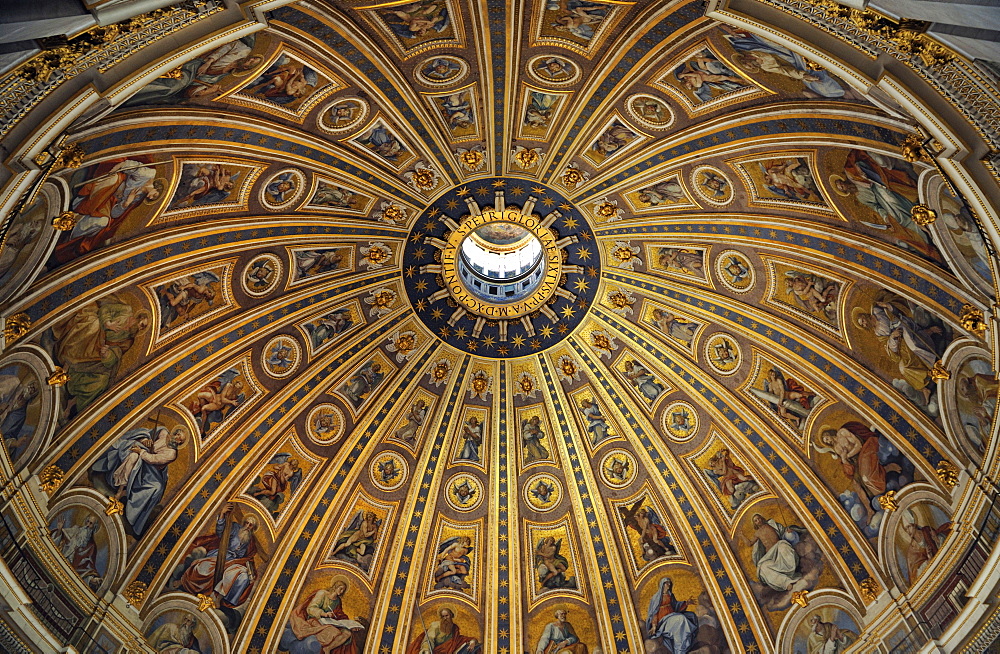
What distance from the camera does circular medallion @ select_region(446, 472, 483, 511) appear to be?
76.4ft

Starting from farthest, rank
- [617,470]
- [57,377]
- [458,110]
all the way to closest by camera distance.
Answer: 1. [617,470]
2. [458,110]
3. [57,377]

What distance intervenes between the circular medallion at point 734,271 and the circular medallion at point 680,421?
319 centimetres

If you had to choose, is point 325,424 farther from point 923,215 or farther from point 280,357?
point 923,215

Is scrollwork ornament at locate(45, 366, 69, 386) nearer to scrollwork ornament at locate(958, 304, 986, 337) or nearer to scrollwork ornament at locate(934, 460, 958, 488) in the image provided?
scrollwork ornament at locate(958, 304, 986, 337)

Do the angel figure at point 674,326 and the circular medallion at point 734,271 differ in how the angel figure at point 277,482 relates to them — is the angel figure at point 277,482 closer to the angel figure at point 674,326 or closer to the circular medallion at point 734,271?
the angel figure at point 674,326

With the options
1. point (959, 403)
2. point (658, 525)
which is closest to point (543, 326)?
point (658, 525)

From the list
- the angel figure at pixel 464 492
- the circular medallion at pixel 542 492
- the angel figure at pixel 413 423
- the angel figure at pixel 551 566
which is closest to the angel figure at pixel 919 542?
the angel figure at pixel 551 566

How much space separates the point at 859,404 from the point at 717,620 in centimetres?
586

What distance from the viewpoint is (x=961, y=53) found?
1035 centimetres

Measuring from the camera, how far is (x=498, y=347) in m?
23.8

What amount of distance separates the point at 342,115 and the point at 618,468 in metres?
10.8

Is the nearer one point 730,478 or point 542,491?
point 730,478

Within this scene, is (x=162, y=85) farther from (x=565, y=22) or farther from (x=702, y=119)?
(x=702, y=119)

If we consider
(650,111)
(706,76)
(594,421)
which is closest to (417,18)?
(650,111)
